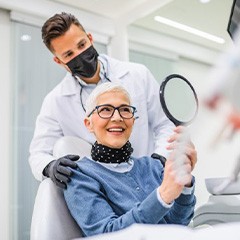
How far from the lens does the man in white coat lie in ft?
5.16

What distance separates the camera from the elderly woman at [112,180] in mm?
959

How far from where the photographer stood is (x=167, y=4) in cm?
357

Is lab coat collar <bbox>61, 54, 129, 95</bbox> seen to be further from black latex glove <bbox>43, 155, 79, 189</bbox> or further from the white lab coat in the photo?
black latex glove <bbox>43, 155, 79, 189</bbox>

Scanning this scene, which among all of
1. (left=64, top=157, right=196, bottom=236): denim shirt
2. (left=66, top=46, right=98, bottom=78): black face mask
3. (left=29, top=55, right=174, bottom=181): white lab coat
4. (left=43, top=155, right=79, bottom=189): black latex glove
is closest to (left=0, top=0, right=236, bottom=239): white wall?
(left=29, top=55, right=174, bottom=181): white lab coat

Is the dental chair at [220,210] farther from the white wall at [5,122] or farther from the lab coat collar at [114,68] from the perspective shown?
the white wall at [5,122]

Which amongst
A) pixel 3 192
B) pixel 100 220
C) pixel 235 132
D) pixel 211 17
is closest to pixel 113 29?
pixel 211 17

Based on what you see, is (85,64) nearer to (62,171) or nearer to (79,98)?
(79,98)

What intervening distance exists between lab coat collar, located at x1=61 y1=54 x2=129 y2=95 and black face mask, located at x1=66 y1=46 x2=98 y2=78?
58mm

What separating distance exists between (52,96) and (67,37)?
300mm

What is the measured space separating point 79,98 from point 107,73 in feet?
0.62

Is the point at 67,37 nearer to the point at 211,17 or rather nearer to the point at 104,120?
the point at 104,120

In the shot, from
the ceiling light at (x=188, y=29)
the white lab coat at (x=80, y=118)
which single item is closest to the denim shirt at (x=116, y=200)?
the white lab coat at (x=80, y=118)

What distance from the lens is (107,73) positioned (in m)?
1.71

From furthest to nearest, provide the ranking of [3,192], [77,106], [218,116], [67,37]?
[3,192] < [77,106] < [67,37] < [218,116]
